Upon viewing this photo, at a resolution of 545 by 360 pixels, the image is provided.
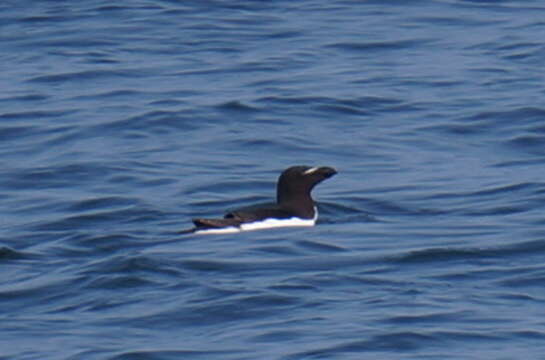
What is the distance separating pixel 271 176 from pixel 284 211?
2.45 m

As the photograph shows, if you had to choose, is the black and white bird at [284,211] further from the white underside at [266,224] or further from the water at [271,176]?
the water at [271,176]

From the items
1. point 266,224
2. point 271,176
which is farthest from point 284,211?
point 271,176

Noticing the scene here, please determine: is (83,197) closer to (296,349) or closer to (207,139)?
(207,139)

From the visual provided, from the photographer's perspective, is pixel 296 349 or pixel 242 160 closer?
pixel 296 349

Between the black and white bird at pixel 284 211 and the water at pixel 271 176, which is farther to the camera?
the black and white bird at pixel 284 211

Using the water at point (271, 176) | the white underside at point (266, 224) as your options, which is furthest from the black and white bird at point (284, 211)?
the water at point (271, 176)

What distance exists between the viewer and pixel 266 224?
14.5 metres

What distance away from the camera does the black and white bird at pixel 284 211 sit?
14125 millimetres

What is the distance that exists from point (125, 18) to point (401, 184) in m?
10.2

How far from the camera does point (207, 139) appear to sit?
747 inches

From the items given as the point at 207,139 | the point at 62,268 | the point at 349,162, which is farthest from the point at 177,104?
the point at 62,268

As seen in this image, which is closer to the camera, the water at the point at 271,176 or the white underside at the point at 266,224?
the water at the point at 271,176

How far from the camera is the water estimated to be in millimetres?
11289

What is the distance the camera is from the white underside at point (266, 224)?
1413cm
